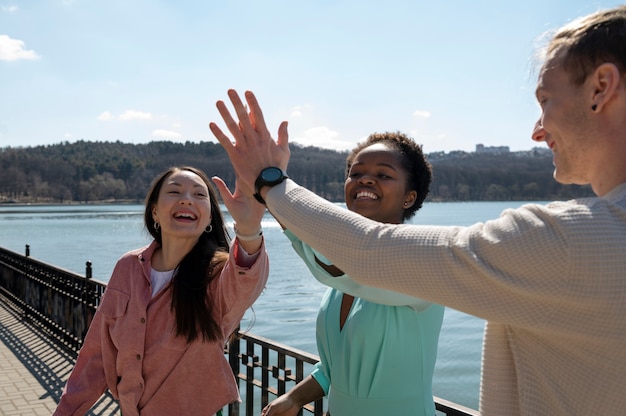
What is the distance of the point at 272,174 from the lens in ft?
4.22

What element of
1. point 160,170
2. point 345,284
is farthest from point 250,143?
point 160,170

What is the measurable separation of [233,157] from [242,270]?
0.72m

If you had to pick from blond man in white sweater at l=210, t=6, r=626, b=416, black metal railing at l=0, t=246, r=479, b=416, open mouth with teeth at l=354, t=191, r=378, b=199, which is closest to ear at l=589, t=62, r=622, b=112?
blond man in white sweater at l=210, t=6, r=626, b=416

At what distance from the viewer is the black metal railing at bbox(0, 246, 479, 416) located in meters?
3.34

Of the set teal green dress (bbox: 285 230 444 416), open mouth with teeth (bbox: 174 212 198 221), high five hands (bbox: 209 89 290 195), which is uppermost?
high five hands (bbox: 209 89 290 195)

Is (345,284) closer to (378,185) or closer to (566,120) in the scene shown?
(378,185)

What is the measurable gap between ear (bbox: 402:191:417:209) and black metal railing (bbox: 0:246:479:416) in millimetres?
988

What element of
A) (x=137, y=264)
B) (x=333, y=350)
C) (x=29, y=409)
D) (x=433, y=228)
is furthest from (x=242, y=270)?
(x=29, y=409)

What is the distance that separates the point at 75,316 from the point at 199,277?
17.1ft

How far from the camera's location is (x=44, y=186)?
107 meters

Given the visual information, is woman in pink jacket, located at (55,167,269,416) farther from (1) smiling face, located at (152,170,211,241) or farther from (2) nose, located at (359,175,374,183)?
(2) nose, located at (359,175,374,183)

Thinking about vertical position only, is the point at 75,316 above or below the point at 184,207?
below

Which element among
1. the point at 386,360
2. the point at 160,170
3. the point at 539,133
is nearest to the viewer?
the point at 539,133

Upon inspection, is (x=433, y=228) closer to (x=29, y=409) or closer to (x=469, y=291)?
(x=469, y=291)
